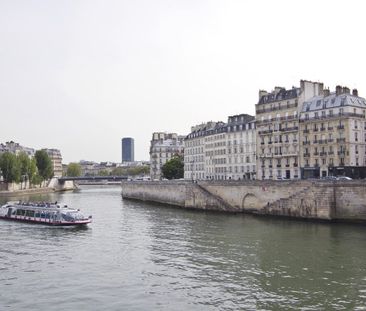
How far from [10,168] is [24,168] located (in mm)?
8294

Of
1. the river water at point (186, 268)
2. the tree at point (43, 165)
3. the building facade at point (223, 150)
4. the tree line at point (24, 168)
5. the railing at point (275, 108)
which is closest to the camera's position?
the river water at point (186, 268)

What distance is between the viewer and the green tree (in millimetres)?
124000

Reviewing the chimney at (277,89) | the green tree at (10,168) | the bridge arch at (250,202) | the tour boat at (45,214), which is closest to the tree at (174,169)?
the green tree at (10,168)

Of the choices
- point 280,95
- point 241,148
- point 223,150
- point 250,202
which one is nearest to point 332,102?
point 280,95

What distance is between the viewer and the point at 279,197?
194 ft

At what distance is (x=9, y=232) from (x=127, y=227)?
37.1 ft

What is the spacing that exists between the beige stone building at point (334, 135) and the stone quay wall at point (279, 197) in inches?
540

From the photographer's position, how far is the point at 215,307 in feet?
77.8

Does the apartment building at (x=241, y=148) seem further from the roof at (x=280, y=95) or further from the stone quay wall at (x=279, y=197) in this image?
the stone quay wall at (x=279, y=197)

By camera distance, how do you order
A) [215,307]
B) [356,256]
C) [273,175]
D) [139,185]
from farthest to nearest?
[139,185], [273,175], [356,256], [215,307]

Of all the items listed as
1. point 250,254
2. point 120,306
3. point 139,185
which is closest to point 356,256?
point 250,254

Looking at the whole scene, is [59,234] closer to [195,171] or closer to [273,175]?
[273,175]

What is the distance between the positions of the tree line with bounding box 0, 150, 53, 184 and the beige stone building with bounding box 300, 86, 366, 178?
7568cm

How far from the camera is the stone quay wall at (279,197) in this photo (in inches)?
2030
